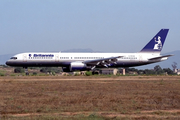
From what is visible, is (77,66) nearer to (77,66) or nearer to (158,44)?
(77,66)

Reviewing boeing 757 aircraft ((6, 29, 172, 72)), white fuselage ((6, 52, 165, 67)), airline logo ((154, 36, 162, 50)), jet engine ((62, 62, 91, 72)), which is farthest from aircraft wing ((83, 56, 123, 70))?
airline logo ((154, 36, 162, 50))

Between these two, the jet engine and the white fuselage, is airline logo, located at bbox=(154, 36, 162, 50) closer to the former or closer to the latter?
the white fuselage

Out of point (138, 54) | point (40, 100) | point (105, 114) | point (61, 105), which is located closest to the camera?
point (105, 114)

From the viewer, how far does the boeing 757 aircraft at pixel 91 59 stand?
162ft

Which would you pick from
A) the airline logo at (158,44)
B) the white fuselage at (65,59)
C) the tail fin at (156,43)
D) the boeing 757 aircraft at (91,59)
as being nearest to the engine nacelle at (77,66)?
the boeing 757 aircraft at (91,59)

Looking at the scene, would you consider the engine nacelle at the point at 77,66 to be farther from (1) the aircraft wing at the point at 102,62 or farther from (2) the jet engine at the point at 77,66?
(1) the aircraft wing at the point at 102,62

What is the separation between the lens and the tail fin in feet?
180

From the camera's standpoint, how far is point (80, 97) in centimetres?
1947

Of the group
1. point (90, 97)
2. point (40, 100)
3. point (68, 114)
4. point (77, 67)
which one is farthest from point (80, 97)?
point (77, 67)

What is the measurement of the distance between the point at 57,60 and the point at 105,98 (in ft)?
103

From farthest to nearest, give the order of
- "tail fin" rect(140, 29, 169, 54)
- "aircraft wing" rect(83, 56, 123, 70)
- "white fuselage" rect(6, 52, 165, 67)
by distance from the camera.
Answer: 1. "tail fin" rect(140, 29, 169, 54)
2. "aircraft wing" rect(83, 56, 123, 70)
3. "white fuselage" rect(6, 52, 165, 67)

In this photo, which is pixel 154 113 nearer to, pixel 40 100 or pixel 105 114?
pixel 105 114

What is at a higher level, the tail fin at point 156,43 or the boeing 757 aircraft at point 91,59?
the tail fin at point 156,43

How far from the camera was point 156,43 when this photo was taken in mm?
54906
